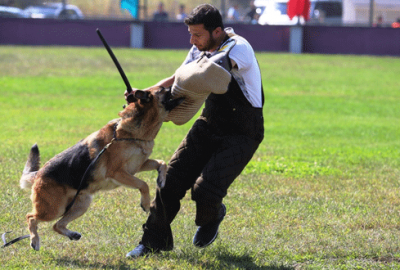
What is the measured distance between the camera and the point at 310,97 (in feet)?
51.0

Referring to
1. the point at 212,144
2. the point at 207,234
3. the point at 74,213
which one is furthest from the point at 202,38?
the point at 74,213

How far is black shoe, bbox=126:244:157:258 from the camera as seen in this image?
449 centimetres

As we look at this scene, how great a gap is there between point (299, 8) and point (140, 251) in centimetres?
2722

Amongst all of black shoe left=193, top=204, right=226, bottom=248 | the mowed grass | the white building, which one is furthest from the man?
the white building

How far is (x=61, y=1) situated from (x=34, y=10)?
71.5 inches

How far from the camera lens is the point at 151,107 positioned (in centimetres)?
443

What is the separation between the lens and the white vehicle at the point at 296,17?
30703 millimetres

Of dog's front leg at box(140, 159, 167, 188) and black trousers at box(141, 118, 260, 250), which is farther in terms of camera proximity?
dog's front leg at box(140, 159, 167, 188)

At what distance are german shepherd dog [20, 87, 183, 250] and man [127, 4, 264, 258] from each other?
0.24 metres

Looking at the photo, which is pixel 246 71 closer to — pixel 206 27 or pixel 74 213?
pixel 206 27

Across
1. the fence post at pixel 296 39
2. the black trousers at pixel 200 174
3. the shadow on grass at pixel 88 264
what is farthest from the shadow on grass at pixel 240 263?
the fence post at pixel 296 39

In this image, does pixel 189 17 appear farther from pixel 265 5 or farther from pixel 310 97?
pixel 265 5

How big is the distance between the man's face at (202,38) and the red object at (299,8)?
26798 mm

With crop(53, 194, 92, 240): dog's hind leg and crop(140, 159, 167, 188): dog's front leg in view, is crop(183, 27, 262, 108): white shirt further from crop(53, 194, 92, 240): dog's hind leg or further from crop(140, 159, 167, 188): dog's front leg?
crop(53, 194, 92, 240): dog's hind leg
